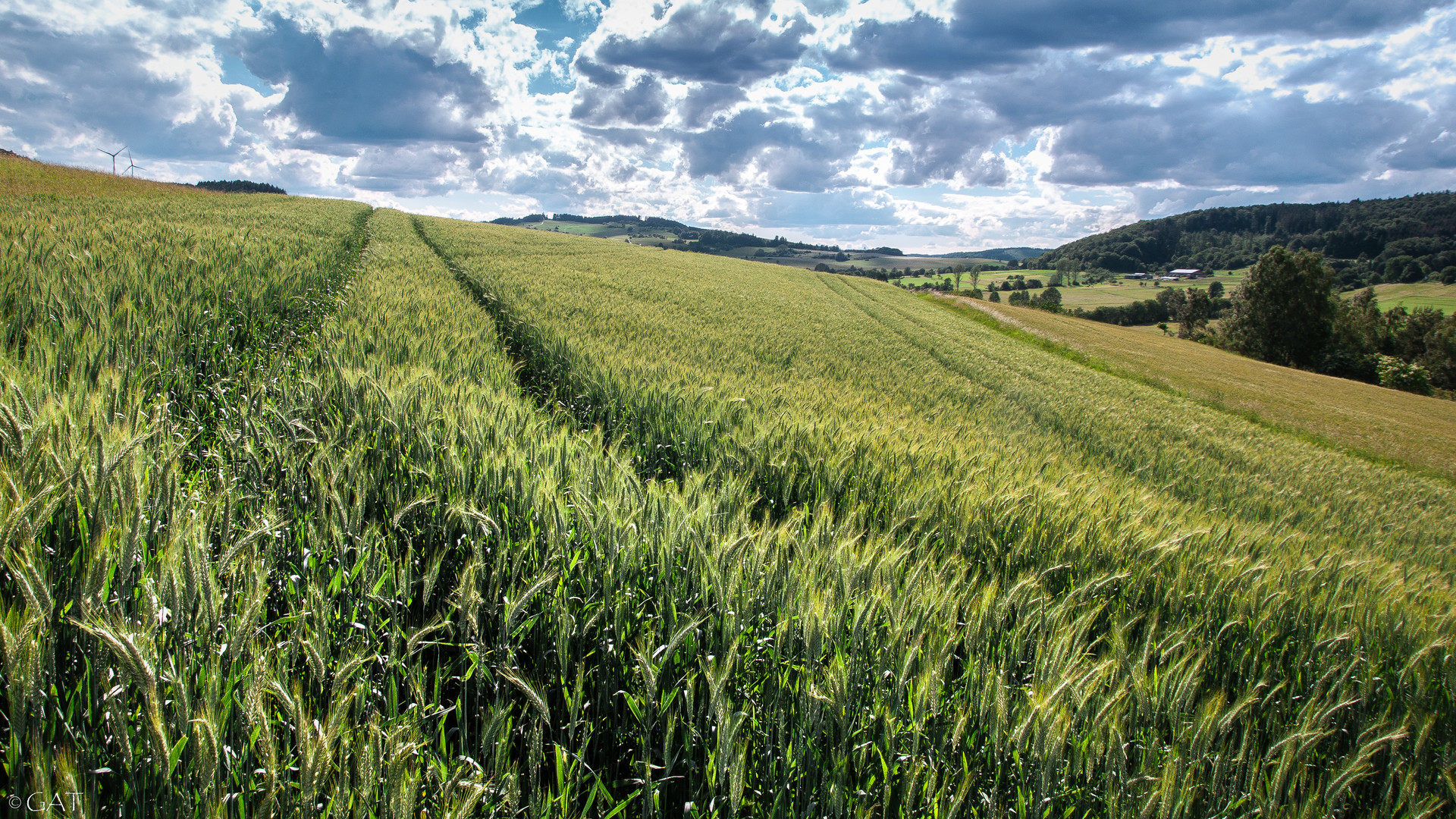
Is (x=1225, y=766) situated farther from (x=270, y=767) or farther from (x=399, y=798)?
(x=270, y=767)

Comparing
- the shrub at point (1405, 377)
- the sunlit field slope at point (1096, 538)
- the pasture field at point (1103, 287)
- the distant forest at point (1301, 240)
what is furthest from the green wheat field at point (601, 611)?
the distant forest at point (1301, 240)

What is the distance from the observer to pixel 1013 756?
Answer: 1762 mm

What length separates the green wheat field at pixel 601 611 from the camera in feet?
4.35

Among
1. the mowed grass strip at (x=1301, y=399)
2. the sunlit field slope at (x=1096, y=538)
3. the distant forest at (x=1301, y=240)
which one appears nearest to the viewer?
the sunlit field slope at (x=1096, y=538)

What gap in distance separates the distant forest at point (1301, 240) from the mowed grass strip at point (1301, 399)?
99.9 meters

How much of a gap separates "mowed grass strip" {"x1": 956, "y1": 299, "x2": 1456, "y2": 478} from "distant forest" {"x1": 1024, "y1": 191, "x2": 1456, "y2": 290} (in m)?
99.9

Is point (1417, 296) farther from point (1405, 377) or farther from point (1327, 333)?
point (1405, 377)

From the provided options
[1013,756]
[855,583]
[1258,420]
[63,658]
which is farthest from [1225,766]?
[1258,420]

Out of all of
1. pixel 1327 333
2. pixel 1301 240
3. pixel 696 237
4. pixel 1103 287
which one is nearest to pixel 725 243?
pixel 696 237

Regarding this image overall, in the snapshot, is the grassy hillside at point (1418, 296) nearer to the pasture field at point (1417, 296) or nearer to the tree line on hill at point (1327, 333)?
the pasture field at point (1417, 296)

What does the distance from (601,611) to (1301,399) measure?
119 feet

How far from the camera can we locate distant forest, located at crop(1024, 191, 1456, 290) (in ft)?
364

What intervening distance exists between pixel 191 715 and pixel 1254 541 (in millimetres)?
6009

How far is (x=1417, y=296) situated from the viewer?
280 feet
